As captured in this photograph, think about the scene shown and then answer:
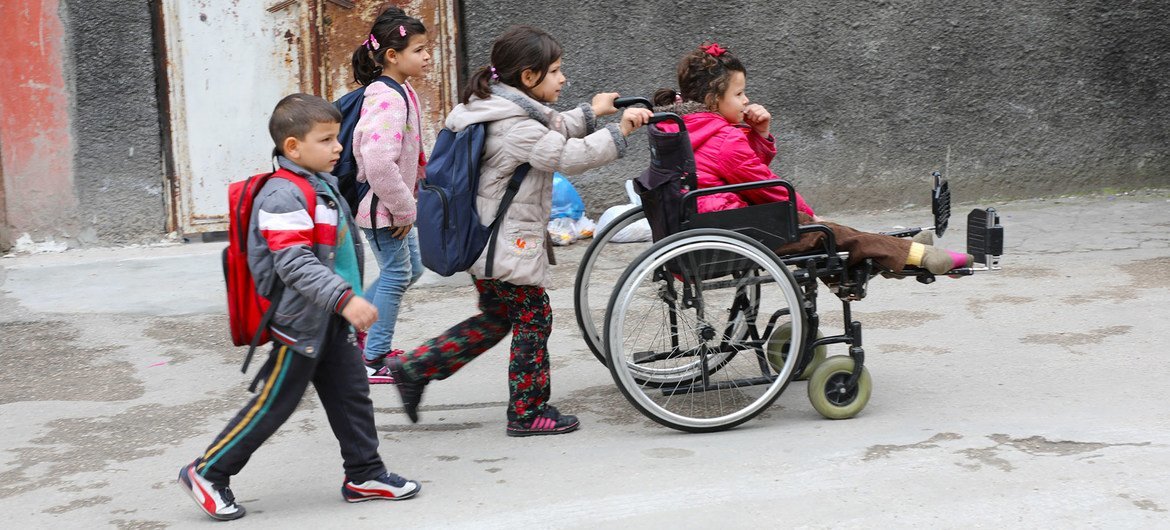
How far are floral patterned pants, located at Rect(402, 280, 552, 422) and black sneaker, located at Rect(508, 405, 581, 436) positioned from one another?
2cm

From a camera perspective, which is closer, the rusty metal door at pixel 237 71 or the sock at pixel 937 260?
the sock at pixel 937 260

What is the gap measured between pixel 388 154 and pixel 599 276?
2133mm

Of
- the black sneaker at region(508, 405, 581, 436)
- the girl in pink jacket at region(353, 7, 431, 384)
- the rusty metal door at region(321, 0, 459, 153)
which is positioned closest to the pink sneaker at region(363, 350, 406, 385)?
the girl in pink jacket at region(353, 7, 431, 384)

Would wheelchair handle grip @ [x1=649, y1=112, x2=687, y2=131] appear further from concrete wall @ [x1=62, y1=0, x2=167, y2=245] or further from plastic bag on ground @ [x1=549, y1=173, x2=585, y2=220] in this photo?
concrete wall @ [x1=62, y1=0, x2=167, y2=245]

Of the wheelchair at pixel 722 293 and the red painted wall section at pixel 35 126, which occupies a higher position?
the red painted wall section at pixel 35 126

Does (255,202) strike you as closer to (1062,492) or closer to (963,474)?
(963,474)

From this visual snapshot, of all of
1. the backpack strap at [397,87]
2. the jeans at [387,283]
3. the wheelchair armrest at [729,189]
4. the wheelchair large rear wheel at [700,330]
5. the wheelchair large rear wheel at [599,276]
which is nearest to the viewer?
the wheelchair large rear wheel at [700,330]

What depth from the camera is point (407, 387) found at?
3998mm

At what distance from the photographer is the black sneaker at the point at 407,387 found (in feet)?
13.0

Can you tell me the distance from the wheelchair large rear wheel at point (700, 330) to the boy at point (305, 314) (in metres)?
0.81

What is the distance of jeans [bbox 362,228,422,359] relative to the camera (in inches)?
179

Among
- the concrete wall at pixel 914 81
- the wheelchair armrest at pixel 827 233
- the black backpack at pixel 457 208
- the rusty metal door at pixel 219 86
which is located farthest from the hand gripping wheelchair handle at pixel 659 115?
the rusty metal door at pixel 219 86

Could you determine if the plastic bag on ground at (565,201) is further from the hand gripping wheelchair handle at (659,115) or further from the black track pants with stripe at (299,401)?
the black track pants with stripe at (299,401)

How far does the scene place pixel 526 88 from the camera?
151 inches
